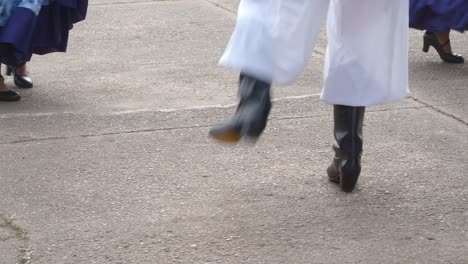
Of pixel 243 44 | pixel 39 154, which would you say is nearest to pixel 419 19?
pixel 39 154

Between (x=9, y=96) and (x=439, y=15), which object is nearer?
(x=9, y=96)

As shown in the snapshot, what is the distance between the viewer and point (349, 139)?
4414 mm

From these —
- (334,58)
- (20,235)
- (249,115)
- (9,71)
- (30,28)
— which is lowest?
(9,71)

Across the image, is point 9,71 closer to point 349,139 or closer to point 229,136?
point 349,139

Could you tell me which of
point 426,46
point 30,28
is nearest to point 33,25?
point 30,28

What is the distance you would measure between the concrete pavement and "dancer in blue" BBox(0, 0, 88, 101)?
274 millimetres

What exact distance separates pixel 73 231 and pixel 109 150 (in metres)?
1.13

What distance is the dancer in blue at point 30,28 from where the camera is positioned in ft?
20.0

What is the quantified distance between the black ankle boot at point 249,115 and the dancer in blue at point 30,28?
2.87 metres

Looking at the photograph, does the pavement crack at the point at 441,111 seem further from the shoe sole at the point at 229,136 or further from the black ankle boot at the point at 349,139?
the shoe sole at the point at 229,136

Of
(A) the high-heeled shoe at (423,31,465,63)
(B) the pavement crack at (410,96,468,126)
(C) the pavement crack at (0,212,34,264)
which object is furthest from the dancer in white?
(A) the high-heeled shoe at (423,31,465,63)

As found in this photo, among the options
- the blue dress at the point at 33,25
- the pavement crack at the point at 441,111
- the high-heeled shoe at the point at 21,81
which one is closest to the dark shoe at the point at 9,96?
the blue dress at the point at 33,25

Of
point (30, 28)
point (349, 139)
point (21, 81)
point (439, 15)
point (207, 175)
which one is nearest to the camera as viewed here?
point (349, 139)

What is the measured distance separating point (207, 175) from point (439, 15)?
2828 mm
